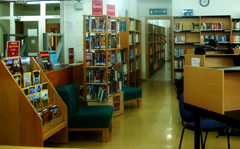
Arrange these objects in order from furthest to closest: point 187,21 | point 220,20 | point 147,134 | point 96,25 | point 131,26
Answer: point 187,21 → point 220,20 → point 131,26 → point 96,25 → point 147,134

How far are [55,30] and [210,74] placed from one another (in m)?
7.89

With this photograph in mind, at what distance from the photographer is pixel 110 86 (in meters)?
5.94

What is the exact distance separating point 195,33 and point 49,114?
26.9 ft

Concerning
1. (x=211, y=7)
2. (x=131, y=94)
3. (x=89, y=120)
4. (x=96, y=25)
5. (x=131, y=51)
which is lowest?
(x=89, y=120)

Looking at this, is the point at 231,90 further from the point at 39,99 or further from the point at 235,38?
the point at 235,38

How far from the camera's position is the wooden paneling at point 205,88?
2.60 m

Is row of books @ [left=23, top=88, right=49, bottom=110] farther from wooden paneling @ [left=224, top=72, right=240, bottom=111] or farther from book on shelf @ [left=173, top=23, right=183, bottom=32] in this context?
book on shelf @ [left=173, top=23, right=183, bottom=32]

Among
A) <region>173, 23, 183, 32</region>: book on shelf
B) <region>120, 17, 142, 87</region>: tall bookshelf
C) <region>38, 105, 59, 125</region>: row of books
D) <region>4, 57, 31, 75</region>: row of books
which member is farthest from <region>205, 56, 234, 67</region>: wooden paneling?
<region>173, 23, 183, 32</region>: book on shelf

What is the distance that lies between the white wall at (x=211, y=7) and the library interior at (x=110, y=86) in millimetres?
37

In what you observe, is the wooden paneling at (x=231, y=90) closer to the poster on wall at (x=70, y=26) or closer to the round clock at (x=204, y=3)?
the poster on wall at (x=70, y=26)

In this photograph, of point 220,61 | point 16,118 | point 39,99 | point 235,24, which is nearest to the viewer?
point 16,118

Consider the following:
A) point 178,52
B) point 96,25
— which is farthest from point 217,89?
point 178,52

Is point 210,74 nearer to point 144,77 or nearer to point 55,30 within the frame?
point 55,30

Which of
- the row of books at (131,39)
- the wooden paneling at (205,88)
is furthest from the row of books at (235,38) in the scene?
the wooden paneling at (205,88)
